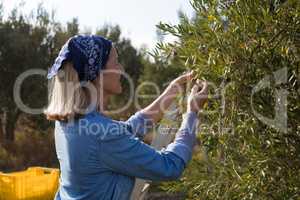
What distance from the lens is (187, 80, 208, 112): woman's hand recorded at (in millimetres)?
2637

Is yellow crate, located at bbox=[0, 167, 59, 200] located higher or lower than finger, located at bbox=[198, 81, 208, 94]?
lower

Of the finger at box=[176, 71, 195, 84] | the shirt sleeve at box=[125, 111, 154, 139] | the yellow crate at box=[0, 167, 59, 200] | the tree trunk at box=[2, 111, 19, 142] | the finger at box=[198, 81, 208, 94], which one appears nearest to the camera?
the finger at box=[198, 81, 208, 94]

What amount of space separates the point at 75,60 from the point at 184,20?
640 mm

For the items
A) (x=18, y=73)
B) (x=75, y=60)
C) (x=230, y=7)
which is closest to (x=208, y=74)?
(x=230, y=7)

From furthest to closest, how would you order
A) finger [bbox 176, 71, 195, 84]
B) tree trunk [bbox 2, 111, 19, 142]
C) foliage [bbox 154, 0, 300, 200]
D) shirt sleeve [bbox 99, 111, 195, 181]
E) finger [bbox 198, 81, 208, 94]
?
tree trunk [bbox 2, 111, 19, 142]
finger [bbox 176, 71, 195, 84]
finger [bbox 198, 81, 208, 94]
foliage [bbox 154, 0, 300, 200]
shirt sleeve [bbox 99, 111, 195, 181]

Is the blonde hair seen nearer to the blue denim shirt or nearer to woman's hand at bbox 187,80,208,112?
the blue denim shirt

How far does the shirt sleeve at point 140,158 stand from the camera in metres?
Answer: 2.43

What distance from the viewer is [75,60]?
2.52m

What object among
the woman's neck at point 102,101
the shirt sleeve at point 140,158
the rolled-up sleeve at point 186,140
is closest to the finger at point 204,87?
the rolled-up sleeve at point 186,140

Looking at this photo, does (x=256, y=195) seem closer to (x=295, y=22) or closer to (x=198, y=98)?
(x=198, y=98)

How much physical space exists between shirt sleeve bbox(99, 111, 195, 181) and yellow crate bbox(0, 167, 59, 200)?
250 inches

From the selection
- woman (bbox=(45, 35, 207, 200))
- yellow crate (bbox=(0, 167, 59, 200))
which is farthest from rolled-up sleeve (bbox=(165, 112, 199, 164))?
yellow crate (bbox=(0, 167, 59, 200))

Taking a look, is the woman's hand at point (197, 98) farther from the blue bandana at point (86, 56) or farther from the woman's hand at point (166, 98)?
the blue bandana at point (86, 56)

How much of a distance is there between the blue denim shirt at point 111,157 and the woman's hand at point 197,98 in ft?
0.15
